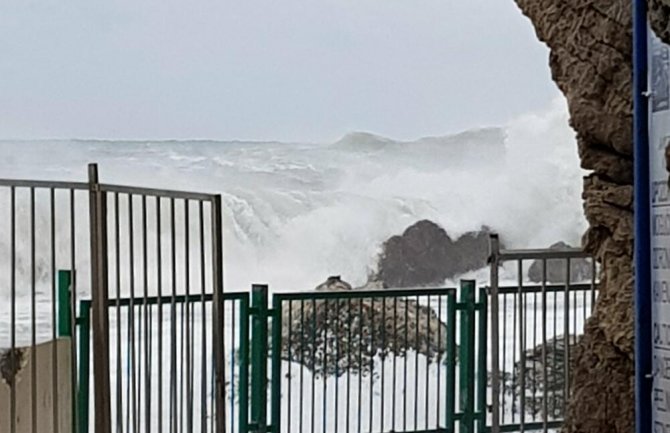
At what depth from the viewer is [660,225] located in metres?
2.26

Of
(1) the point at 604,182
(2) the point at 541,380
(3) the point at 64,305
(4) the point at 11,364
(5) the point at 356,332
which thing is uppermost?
(1) the point at 604,182

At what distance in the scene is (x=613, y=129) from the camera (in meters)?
2.62

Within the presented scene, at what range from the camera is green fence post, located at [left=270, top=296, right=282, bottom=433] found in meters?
4.84

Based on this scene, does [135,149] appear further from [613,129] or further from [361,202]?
[613,129]

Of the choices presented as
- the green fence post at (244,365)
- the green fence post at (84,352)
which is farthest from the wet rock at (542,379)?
the green fence post at (84,352)

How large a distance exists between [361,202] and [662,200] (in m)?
6.14

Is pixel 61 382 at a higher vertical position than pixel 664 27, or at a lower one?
lower

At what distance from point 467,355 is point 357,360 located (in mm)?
605

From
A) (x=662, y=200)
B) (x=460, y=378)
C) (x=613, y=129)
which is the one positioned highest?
(x=613, y=129)

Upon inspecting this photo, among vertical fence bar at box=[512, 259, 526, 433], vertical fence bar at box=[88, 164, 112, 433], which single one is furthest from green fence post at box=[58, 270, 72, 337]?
vertical fence bar at box=[512, 259, 526, 433]

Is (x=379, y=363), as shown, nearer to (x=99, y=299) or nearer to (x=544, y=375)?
(x=544, y=375)

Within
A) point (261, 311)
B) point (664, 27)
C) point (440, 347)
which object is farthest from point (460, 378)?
point (664, 27)

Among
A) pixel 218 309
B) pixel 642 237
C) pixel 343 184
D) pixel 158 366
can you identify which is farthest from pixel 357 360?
pixel 343 184

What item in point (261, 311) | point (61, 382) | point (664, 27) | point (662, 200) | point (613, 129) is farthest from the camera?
point (261, 311)
